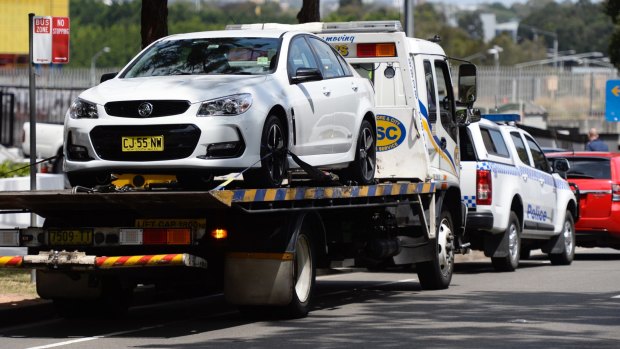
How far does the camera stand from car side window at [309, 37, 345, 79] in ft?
46.5

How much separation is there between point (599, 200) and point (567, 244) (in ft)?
5.26

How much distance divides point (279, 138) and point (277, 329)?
68.4 inches

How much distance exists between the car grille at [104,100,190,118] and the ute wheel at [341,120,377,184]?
9.37 ft

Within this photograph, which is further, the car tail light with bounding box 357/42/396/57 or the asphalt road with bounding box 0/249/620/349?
the car tail light with bounding box 357/42/396/57

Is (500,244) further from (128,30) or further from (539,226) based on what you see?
(128,30)

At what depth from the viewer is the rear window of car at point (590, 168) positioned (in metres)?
23.3

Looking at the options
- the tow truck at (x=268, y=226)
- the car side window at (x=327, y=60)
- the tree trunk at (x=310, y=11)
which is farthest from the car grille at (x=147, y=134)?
the tree trunk at (x=310, y=11)

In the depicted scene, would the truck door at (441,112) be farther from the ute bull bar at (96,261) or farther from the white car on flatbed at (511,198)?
the ute bull bar at (96,261)

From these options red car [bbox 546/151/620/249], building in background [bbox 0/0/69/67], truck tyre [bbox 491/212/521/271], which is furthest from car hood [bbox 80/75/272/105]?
building in background [bbox 0/0/69/67]

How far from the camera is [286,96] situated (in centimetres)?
1284

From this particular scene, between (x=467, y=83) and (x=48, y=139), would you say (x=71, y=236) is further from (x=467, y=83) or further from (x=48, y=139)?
(x=48, y=139)

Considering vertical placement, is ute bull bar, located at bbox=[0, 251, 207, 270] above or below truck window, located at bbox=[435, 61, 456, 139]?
below

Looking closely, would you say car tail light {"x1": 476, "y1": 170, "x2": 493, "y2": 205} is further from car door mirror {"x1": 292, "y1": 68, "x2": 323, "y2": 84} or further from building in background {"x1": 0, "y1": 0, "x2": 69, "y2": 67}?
building in background {"x1": 0, "y1": 0, "x2": 69, "y2": 67}

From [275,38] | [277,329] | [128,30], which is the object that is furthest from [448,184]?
[128,30]
